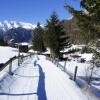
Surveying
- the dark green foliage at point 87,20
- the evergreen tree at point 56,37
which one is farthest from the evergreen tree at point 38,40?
the dark green foliage at point 87,20

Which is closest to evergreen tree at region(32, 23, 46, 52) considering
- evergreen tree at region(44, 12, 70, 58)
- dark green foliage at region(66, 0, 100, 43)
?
evergreen tree at region(44, 12, 70, 58)

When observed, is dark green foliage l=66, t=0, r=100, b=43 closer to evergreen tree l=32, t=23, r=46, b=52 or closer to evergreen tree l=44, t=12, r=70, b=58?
evergreen tree l=44, t=12, r=70, b=58

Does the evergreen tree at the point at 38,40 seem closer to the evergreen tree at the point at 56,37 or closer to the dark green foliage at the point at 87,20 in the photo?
the evergreen tree at the point at 56,37

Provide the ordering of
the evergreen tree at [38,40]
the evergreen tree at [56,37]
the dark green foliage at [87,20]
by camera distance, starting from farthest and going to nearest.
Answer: the evergreen tree at [38,40]
the evergreen tree at [56,37]
the dark green foliage at [87,20]

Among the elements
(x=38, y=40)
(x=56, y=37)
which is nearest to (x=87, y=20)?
(x=56, y=37)

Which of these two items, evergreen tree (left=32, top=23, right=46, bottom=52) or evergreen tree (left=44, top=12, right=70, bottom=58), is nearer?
evergreen tree (left=44, top=12, right=70, bottom=58)

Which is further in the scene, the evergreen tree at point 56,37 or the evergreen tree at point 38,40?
the evergreen tree at point 38,40

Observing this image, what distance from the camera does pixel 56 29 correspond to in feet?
218

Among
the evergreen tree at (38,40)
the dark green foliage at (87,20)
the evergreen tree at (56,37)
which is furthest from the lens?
the evergreen tree at (38,40)

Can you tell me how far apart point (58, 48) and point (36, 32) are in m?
57.6

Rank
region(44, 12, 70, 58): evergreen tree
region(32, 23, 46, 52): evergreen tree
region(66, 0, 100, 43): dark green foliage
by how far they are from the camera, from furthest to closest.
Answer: region(32, 23, 46, 52): evergreen tree
region(44, 12, 70, 58): evergreen tree
region(66, 0, 100, 43): dark green foliage

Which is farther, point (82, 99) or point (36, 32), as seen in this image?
point (36, 32)

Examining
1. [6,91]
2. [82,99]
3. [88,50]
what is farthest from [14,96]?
[88,50]

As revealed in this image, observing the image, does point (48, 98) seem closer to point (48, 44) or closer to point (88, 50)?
point (88, 50)
